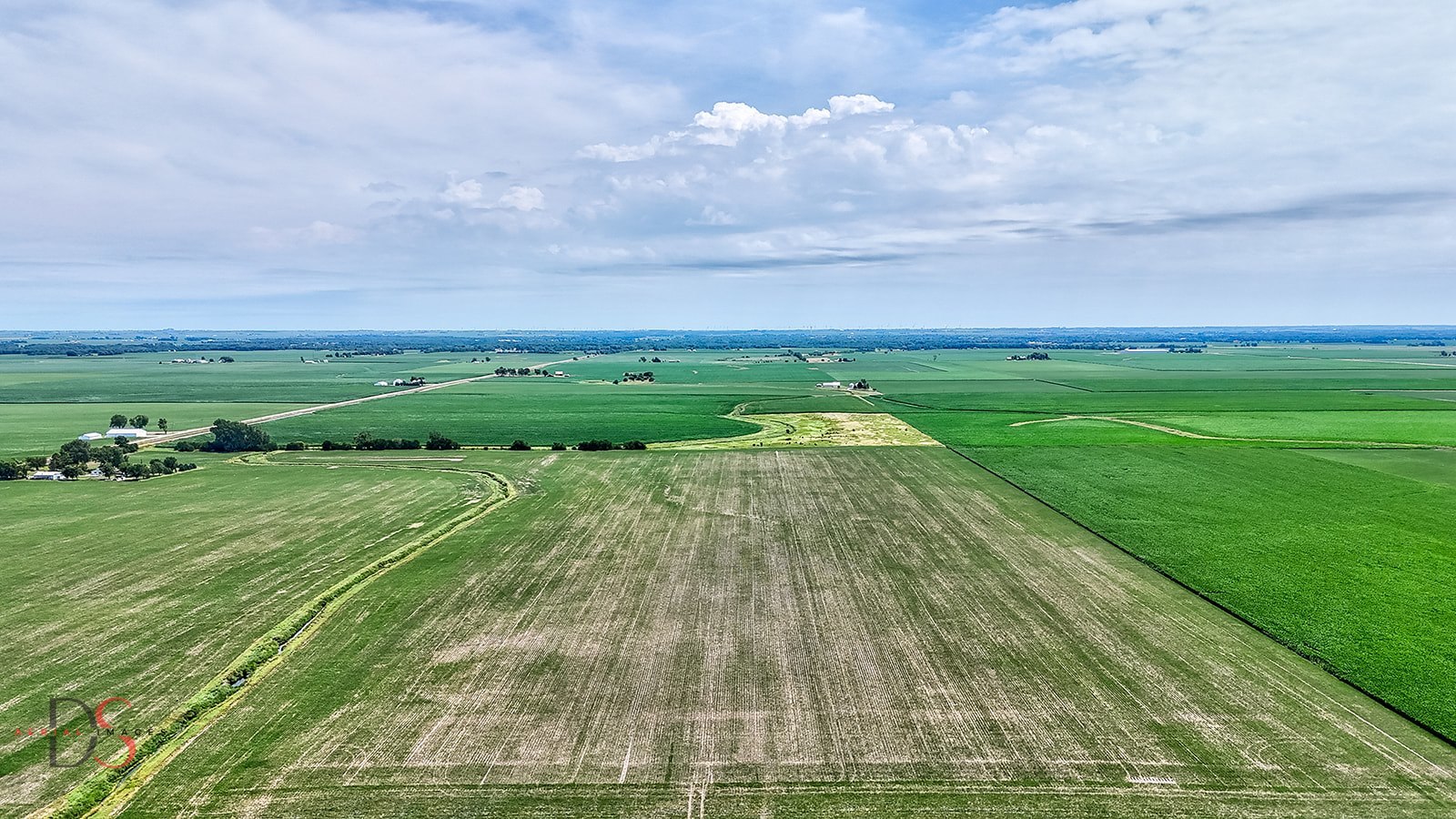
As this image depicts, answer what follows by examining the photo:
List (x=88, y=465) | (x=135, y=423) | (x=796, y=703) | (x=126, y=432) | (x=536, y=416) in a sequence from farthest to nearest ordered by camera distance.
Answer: (x=536, y=416)
(x=135, y=423)
(x=126, y=432)
(x=88, y=465)
(x=796, y=703)

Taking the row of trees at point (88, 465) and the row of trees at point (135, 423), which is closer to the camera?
the row of trees at point (88, 465)

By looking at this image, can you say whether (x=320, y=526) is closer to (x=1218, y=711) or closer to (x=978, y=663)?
(x=978, y=663)

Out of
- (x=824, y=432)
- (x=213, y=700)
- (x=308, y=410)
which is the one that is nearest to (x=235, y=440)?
(x=308, y=410)

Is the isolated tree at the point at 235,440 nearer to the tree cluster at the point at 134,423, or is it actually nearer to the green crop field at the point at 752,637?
the green crop field at the point at 752,637

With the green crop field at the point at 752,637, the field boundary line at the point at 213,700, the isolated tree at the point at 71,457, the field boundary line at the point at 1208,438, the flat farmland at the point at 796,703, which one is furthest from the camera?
the field boundary line at the point at 1208,438

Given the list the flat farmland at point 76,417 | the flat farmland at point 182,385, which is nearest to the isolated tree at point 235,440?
the flat farmland at point 76,417

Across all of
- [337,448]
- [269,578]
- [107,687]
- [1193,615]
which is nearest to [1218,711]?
[1193,615]

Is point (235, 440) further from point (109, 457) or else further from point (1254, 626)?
point (1254, 626)
